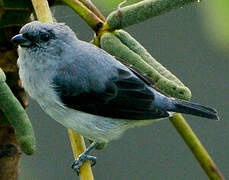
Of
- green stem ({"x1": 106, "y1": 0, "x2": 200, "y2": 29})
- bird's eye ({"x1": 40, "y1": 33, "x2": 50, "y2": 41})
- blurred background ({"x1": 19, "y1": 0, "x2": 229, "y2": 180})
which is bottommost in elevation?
blurred background ({"x1": 19, "y1": 0, "x2": 229, "y2": 180})

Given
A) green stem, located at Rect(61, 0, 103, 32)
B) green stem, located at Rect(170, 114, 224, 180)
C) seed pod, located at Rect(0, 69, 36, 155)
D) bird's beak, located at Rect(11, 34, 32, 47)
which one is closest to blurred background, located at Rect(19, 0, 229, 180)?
bird's beak, located at Rect(11, 34, 32, 47)

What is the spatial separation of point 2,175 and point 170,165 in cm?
368

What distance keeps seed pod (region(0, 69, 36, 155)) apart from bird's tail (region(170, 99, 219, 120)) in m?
0.80

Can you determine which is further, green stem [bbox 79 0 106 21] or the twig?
green stem [bbox 79 0 106 21]

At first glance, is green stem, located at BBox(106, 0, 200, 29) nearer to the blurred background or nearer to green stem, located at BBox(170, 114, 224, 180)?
green stem, located at BBox(170, 114, 224, 180)

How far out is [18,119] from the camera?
2.20m

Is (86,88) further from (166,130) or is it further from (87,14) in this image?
(166,130)

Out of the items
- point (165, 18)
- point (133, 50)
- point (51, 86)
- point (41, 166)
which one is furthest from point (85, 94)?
point (165, 18)

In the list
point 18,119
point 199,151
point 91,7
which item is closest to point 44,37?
point 91,7

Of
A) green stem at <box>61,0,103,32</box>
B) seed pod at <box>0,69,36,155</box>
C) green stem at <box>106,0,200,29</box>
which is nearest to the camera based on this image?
seed pod at <box>0,69,36,155</box>

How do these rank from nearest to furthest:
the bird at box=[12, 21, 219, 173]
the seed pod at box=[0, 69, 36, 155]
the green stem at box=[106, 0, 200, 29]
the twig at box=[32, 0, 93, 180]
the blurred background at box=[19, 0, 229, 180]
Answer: the seed pod at box=[0, 69, 36, 155] → the twig at box=[32, 0, 93, 180] → the green stem at box=[106, 0, 200, 29] → the bird at box=[12, 21, 219, 173] → the blurred background at box=[19, 0, 229, 180]

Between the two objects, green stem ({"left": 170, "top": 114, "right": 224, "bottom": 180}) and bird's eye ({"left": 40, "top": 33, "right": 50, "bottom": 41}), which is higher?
bird's eye ({"left": 40, "top": 33, "right": 50, "bottom": 41})

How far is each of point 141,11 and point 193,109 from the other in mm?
549

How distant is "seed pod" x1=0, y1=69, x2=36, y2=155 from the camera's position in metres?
2.17
